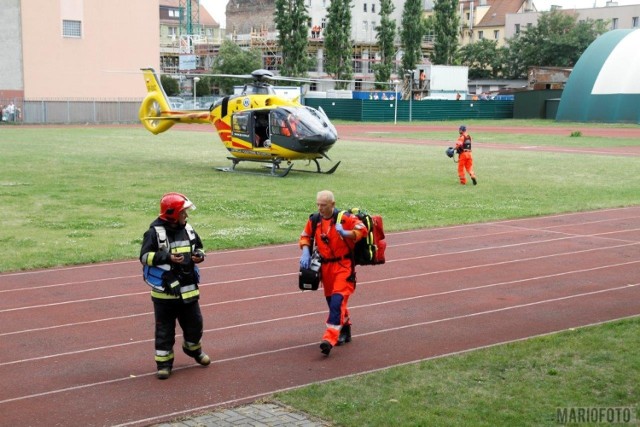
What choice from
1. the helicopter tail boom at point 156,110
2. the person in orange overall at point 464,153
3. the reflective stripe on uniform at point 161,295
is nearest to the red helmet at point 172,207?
the reflective stripe on uniform at point 161,295

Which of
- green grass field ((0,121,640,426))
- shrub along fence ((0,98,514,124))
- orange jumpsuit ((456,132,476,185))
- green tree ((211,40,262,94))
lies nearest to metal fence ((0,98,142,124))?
shrub along fence ((0,98,514,124))

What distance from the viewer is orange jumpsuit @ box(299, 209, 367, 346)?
359 inches

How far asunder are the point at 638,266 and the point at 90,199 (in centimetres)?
1353

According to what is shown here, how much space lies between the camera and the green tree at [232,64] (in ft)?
299

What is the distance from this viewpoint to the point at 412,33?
88438mm

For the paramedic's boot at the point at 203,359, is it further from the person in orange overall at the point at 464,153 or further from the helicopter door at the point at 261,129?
the helicopter door at the point at 261,129

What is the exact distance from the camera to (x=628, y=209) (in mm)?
20875

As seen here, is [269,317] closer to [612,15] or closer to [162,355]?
[162,355]

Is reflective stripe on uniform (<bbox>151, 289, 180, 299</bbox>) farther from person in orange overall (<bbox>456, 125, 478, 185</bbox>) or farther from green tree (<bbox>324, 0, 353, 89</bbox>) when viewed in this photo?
green tree (<bbox>324, 0, 353, 89</bbox>)

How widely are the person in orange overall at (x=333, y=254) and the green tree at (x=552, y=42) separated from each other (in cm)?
8963

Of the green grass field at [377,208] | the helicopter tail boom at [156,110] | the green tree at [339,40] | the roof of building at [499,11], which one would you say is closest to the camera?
the green grass field at [377,208]

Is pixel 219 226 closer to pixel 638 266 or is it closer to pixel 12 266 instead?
pixel 12 266

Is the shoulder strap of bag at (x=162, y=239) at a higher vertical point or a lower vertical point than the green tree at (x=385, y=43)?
lower

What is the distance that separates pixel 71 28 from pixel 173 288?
6264 centimetres
